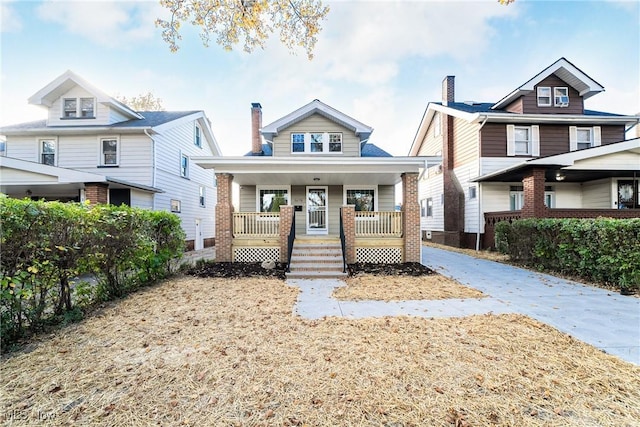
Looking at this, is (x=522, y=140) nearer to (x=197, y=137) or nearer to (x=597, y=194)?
(x=597, y=194)

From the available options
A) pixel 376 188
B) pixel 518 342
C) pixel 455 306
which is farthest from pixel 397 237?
pixel 518 342

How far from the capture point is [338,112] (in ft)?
40.8

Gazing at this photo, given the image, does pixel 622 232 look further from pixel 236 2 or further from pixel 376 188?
pixel 236 2

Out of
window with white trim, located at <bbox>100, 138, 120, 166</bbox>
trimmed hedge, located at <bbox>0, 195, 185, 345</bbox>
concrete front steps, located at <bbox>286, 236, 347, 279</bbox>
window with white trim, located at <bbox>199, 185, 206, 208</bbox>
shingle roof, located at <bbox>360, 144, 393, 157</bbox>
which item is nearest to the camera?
trimmed hedge, located at <bbox>0, 195, 185, 345</bbox>

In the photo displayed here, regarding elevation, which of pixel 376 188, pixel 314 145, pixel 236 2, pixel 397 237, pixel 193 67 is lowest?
pixel 397 237

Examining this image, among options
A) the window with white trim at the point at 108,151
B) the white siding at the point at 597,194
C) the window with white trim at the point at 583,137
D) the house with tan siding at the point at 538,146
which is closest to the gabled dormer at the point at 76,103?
the window with white trim at the point at 108,151

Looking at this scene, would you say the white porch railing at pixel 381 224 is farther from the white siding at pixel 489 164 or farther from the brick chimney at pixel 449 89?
the brick chimney at pixel 449 89

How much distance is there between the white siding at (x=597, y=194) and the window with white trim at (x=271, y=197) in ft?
49.7

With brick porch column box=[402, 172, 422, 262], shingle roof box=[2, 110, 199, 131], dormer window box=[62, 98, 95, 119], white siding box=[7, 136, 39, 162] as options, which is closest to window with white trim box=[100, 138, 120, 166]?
shingle roof box=[2, 110, 199, 131]

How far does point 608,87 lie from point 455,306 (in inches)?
659

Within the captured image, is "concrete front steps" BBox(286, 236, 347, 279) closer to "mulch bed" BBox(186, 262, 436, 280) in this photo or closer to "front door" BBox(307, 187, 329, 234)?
"mulch bed" BBox(186, 262, 436, 280)

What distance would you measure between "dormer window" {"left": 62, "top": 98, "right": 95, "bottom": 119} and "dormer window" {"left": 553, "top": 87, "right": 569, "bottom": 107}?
75.4 ft

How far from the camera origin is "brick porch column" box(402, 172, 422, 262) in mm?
9742

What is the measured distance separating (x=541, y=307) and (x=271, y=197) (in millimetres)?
10509
